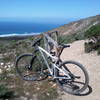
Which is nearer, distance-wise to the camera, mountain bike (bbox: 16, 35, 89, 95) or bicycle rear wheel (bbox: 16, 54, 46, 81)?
mountain bike (bbox: 16, 35, 89, 95)

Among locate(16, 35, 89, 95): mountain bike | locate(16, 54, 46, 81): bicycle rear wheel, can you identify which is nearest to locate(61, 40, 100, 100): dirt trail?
locate(16, 35, 89, 95): mountain bike

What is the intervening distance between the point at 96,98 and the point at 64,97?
72cm

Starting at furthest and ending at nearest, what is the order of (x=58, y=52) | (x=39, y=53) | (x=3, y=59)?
(x=3, y=59)
(x=39, y=53)
(x=58, y=52)

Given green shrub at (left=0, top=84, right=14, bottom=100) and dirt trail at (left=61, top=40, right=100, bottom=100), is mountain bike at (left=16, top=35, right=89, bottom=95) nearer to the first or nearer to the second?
dirt trail at (left=61, top=40, right=100, bottom=100)

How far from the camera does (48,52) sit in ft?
18.3

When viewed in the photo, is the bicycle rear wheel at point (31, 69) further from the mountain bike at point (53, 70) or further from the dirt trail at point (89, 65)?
Answer: the dirt trail at point (89, 65)

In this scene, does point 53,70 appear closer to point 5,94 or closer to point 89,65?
point 5,94

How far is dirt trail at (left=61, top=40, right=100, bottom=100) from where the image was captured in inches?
202

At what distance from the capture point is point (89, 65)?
7.17 metres

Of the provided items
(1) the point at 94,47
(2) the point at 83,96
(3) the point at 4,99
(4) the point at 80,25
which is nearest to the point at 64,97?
(2) the point at 83,96

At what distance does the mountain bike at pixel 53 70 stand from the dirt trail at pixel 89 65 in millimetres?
221

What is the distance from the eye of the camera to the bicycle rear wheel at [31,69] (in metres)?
6.00

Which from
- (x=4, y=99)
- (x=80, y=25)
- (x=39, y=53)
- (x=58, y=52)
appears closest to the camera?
(x=4, y=99)

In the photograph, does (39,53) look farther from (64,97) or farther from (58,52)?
(64,97)
